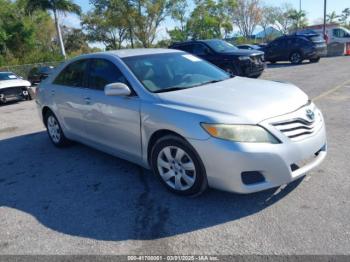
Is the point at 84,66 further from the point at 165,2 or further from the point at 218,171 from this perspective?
the point at 165,2

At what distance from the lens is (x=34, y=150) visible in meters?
6.25

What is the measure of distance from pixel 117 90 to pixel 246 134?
160 centimetres

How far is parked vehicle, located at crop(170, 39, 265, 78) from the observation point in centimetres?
1220

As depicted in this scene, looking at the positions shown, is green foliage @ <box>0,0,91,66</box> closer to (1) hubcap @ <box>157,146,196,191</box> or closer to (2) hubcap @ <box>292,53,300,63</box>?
(2) hubcap @ <box>292,53,300,63</box>

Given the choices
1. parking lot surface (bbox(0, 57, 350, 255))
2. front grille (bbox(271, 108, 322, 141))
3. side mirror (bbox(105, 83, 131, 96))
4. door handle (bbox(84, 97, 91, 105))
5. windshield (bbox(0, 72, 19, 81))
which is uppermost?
side mirror (bbox(105, 83, 131, 96))

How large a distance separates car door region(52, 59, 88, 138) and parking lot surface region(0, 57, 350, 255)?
2.08 feet

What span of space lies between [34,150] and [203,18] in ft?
154

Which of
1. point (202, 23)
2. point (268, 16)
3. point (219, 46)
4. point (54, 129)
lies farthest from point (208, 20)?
point (54, 129)

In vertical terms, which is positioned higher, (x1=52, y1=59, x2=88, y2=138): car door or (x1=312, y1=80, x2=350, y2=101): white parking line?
(x1=52, y1=59, x2=88, y2=138): car door

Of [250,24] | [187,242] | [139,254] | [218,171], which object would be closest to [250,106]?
[218,171]

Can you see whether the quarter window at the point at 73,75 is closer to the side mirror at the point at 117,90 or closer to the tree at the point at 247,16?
the side mirror at the point at 117,90

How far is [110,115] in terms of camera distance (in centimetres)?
448

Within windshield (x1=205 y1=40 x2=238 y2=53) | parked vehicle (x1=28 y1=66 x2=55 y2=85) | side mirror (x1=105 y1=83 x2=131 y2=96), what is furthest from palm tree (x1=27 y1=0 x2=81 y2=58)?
side mirror (x1=105 y1=83 x2=131 y2=96)

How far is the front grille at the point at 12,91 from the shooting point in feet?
42.0
